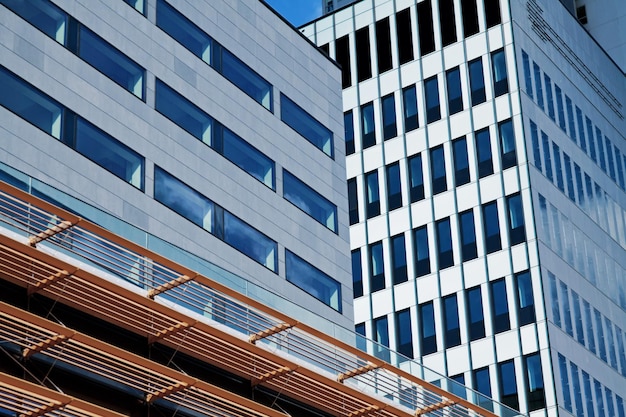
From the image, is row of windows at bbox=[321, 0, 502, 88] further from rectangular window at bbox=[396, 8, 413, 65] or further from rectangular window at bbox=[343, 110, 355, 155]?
rectangular window at bbox=[343, 110, 355, 155]

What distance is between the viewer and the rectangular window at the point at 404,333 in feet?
215

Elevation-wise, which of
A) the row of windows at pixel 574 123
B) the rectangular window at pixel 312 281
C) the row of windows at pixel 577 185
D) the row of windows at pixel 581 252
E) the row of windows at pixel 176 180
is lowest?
the rectangular window at pixel 312 281

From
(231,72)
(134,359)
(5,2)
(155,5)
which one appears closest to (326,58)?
(231,72)

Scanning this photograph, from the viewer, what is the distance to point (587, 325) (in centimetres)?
6525

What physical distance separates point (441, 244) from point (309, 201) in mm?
22571

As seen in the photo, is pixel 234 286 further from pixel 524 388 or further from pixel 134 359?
pixel 524 388

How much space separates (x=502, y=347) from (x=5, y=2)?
33.6 m

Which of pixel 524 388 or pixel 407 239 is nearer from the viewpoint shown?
pixel 524 388

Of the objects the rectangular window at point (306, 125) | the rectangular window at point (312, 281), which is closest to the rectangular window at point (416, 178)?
the rectangular window at point (306, 125)

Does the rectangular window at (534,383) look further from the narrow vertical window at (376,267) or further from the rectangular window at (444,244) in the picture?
the narrow vertical window at (376,267)

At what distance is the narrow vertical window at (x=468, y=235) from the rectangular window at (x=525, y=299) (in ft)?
10.4

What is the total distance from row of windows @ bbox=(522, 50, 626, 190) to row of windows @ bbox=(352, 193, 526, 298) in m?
6.92

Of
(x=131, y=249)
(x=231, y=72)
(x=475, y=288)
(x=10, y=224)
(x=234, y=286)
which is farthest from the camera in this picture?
(x=475, y=288)

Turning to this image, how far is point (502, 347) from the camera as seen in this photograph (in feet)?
203
